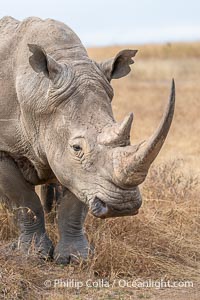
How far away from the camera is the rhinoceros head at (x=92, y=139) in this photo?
5820mm

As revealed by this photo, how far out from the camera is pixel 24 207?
23.7 ft

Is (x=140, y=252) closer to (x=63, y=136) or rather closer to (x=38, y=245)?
(x=38, y=245)

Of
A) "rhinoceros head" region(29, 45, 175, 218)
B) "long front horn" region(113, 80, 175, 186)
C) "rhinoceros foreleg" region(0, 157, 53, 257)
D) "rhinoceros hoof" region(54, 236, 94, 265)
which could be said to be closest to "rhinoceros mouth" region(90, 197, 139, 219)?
"rhinoceros head" region(29, 45, 175, 218)

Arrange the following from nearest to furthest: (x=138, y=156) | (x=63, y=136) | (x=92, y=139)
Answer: (x=138, y=156) < (x=92, y=139) < (x=63, y=136)

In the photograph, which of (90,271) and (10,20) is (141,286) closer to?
(90,271)

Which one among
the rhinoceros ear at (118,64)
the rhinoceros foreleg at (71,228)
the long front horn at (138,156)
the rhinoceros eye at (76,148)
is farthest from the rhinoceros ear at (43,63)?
the rhinoceros foreleg at (71,228)

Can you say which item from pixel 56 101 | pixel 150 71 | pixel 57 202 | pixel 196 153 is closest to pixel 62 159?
pixel 56 101

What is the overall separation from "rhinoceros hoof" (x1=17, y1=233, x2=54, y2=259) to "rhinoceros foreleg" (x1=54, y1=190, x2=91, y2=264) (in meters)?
0.07

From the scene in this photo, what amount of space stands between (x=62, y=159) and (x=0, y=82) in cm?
107

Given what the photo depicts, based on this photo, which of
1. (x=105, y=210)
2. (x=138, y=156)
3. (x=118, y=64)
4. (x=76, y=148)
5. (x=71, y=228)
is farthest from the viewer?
(x=71, y=228)

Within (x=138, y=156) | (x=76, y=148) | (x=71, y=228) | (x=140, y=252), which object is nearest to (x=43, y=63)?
(x=76, y=148)

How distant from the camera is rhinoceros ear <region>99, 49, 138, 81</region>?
22.4 feet

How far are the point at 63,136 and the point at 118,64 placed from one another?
89cm

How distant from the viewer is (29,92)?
6703 mm
